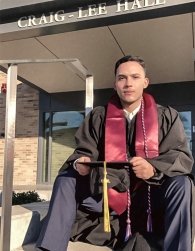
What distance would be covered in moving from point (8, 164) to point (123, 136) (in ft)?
2.75

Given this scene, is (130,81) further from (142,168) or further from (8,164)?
(8,164)

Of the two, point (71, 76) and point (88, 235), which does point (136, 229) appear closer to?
point (88, 235)

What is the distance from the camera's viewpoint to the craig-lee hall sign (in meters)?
5.38

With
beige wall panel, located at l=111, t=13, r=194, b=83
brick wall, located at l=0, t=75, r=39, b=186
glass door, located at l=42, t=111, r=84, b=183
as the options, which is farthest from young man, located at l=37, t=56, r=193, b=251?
brick wall, located at l=0, t=75, r=39, b=186

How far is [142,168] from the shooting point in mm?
2176

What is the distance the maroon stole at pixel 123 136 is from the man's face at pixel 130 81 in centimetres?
11

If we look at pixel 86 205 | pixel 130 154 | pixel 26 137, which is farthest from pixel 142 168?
pixel 26 137

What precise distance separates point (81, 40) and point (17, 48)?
1.36 metres

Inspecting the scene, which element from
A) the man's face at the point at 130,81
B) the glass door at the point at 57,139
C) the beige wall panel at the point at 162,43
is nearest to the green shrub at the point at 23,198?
the beige wall panel at the point at 162,43

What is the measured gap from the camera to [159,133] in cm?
251

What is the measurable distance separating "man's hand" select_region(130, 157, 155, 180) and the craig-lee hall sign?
12.0 ft

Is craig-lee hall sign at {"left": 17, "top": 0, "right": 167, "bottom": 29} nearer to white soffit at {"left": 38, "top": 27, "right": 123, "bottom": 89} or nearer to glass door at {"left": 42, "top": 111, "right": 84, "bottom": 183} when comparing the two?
white soffit at {"left": 38, "top": 27, "right": 123, "bottom": 89}

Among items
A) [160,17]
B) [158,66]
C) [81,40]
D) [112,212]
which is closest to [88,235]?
[112,212]

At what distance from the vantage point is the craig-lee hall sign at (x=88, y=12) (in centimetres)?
538
